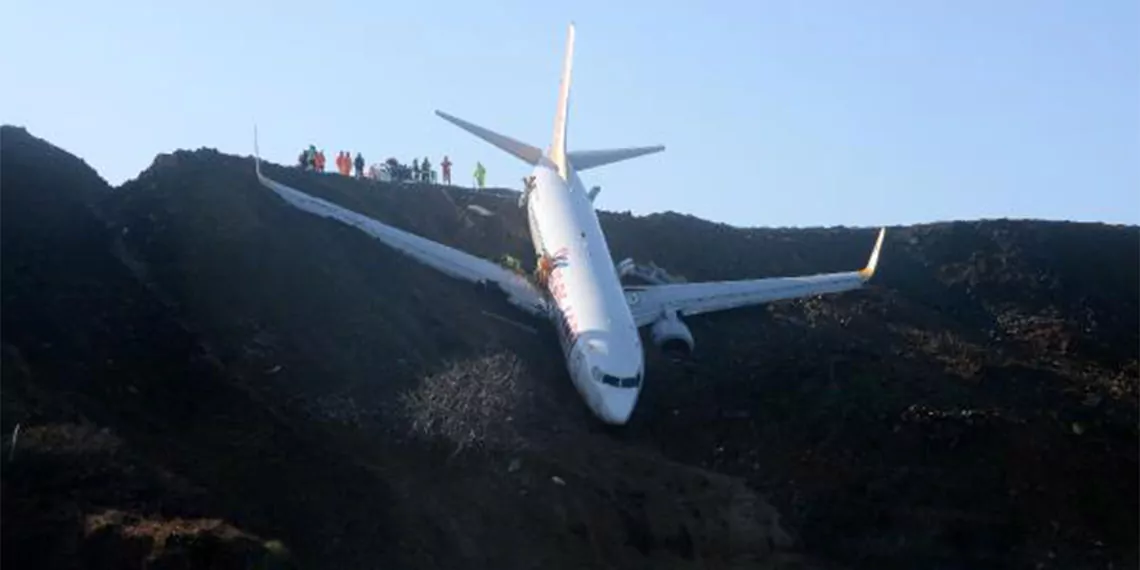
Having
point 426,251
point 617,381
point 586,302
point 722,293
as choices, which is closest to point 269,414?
point 617,381

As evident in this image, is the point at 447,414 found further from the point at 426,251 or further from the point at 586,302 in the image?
A: the point at 426,251

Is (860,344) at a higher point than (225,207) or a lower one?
lower

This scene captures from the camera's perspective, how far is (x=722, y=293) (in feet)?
151

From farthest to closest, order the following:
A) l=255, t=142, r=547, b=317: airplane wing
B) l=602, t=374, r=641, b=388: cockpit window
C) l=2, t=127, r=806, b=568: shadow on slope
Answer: l=255, t=142, r=547, b=317: airplane wing → l=602, t=374, r=641, b=388: cockpit window → l=2, t=127, r=806, b=568: shadow on slope

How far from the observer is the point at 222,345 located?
33.4 meters

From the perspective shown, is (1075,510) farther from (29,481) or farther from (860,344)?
(29,481)

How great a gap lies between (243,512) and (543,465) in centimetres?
812

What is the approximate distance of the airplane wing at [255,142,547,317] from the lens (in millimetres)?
43625

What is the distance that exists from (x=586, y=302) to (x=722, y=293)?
7.95 meters

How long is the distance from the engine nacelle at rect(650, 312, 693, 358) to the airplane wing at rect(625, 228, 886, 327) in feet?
3.16

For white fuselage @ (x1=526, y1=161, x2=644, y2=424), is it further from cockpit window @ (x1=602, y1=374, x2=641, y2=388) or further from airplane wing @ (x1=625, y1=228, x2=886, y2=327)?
airplane wing @ (x1=625, y1=228, x2=886, y2=327)

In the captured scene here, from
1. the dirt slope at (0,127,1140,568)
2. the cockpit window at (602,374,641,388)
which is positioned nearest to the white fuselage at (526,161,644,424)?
the cockpit window at (602,374,641,388)

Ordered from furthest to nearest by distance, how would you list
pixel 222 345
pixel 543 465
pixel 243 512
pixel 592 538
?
1. pixel 222 345
2. pixel 543 465
3. pixel 592 538
4. pixel 243 512

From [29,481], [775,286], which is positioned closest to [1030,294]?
[775,286]
